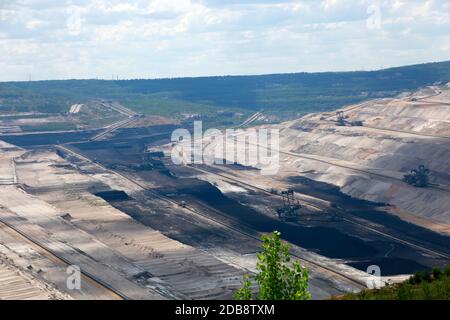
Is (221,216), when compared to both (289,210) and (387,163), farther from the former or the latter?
(387,163)

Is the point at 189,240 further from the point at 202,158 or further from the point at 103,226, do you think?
the point at 202,158

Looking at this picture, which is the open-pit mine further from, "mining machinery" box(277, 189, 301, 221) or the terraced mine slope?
the terraced mine slope

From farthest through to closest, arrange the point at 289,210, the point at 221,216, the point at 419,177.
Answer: the point at 419,177 → the point at 221,216 → the point at 289,210

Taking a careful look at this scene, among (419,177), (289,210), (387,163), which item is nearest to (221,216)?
(289,210)

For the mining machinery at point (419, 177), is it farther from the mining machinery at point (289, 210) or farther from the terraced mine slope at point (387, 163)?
the mining machinery at point (289, 210)
